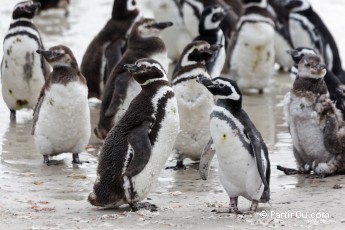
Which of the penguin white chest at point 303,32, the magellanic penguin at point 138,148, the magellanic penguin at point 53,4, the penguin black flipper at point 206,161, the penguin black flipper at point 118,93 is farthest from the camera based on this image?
the magellanic penguin at point 53,4

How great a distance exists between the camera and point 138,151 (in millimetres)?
6441

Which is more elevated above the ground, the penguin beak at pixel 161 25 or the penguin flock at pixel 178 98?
the penguin beak at pixel 161 25

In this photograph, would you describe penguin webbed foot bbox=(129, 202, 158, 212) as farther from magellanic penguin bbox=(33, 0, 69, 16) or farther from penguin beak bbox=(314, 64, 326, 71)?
magellanic penguin bbox=(33, 0, 69, 16)

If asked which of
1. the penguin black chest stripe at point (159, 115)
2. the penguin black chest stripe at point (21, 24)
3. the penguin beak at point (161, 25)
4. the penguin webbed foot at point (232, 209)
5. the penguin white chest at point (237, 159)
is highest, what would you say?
the penguin beak at point (161, 25)

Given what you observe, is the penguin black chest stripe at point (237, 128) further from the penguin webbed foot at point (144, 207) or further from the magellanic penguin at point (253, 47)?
the magellanic penguin at point (253, 47)

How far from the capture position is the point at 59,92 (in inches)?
316

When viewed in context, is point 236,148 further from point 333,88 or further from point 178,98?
point 333,88

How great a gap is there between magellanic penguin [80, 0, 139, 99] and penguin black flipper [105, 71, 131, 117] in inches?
59.6

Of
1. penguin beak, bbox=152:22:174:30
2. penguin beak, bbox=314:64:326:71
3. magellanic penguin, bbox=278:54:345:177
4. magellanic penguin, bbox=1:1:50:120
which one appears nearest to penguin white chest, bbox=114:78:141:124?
penguin beak, bbox=152:22:174:30

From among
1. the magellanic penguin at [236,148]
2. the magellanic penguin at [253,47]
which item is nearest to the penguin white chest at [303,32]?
the magellanic penguin at [253,47]

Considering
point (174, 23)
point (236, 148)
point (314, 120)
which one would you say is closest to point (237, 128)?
point (236, 148)

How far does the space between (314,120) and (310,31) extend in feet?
14.2

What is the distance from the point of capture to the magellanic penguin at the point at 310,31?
11375 mm

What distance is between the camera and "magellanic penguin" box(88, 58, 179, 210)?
6480 millimetres
